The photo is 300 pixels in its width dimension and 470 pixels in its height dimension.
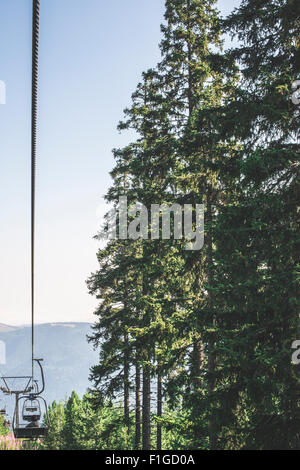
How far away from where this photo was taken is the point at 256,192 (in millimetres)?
9133

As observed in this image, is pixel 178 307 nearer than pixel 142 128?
Yes

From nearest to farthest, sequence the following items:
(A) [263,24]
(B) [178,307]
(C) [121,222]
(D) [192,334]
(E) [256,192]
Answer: (E) [256,192], (A) [263,24], (D) [192,334], (B) [178,307], (C) [121,222]

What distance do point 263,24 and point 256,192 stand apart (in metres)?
3.82

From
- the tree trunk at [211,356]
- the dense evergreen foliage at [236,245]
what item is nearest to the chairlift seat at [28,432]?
the dense evergreen foliage at [236,245]

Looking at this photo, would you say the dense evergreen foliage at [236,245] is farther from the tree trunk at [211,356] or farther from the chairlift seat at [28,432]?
the chairlift seat at [28,432]

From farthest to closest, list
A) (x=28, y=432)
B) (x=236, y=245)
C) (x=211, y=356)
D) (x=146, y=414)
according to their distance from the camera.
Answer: (x=146, y=414) < (x=28, y=432) < (x=211, y=356) < (x=236, y=245)

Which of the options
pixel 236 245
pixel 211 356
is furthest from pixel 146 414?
pixel 236 245

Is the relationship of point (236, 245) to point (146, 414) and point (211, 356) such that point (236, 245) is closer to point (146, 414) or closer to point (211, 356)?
point (211, 356)

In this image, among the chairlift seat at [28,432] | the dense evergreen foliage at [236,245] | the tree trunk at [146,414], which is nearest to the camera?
the dense evergreen foliage at [236,245]

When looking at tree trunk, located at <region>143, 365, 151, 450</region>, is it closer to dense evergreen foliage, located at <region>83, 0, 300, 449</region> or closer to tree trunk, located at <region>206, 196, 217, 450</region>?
dense evergreen foliage, located at <region>83, 0, 300, 449</region>

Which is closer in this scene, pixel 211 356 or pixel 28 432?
pixel 211 356
